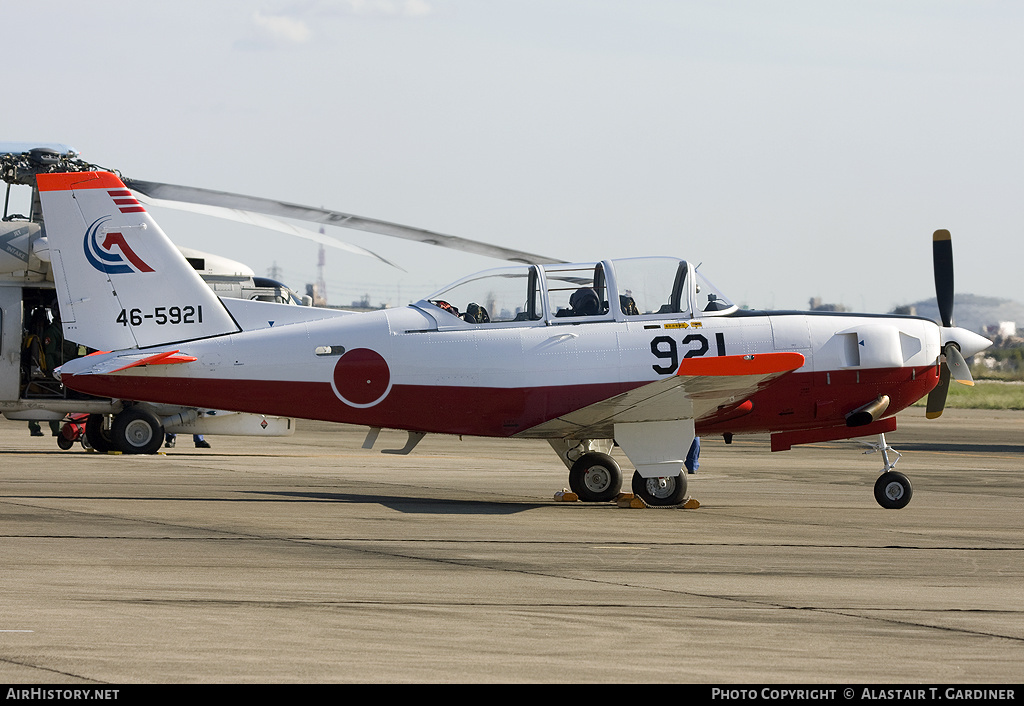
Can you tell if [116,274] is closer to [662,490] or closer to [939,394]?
[662,490]

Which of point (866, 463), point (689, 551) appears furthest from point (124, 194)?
point (866, 463)

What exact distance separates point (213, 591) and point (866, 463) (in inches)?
658

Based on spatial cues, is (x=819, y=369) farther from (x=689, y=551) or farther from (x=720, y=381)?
(x=689, y=551)

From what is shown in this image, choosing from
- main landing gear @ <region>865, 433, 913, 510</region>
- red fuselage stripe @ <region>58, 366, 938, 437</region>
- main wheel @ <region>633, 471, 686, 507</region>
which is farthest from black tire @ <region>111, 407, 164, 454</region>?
main landing gear @ <region>865, 433, 913, 510</region>

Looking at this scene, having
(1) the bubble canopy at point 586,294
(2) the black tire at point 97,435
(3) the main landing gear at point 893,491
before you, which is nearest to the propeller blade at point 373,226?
(1) the bubble canopy at point 586,294

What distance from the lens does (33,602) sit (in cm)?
728

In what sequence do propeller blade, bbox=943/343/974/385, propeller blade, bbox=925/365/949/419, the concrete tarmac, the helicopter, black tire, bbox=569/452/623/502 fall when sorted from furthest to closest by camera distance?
the helicopter, propeller blade, bbox=925/365/949/419, black tire, bbox=569/452/623/502, propeller blade, bbox=943/343/974/385, the concrete tarmac

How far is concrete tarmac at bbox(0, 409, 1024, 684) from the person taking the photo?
5.90 meters

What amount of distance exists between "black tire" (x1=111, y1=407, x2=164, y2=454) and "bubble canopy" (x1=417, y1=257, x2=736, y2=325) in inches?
393

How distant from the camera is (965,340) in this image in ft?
45.6

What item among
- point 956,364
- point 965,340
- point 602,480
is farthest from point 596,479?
point 965,340

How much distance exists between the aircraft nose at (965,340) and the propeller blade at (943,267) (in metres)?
0.70

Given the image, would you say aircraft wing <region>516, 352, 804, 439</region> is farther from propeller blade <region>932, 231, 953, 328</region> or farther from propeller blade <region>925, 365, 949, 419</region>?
propeller blade <region>932, 231, 953, 328</region>

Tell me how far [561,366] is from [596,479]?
5.63 feet
